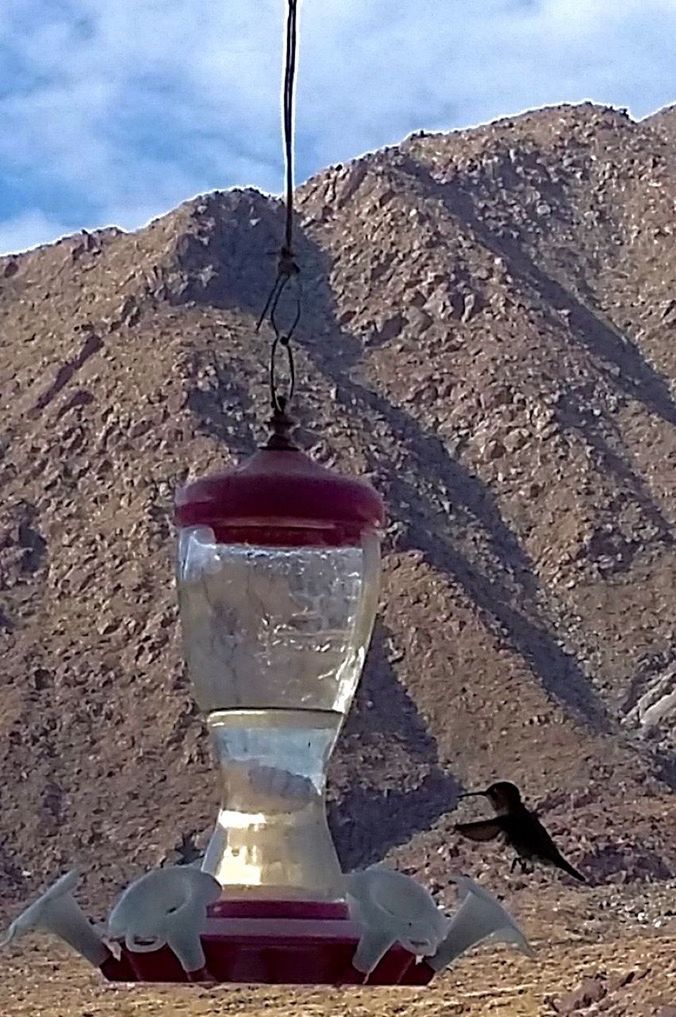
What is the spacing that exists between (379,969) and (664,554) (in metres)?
50.6

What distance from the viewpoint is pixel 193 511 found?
3541 mm

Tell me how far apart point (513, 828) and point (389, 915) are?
1024 millimetres

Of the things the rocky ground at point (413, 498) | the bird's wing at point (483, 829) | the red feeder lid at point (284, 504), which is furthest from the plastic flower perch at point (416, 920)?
the rocky ground at point (413, 498)

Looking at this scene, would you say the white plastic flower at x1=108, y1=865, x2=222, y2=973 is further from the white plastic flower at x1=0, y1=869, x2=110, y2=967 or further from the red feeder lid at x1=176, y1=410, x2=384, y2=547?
the red feeder lid at x1=176, y1=410, x2=384, y2=547

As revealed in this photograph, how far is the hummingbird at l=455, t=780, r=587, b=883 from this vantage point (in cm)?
425

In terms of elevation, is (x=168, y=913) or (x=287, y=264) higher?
(x=287, y=264)

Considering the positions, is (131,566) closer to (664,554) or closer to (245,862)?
(664,554)

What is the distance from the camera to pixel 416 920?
3303 mm

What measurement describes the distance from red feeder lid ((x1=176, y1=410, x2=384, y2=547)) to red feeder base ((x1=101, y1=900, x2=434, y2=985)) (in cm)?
58

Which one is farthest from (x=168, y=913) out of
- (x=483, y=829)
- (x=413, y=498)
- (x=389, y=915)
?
(x=413, y=498)

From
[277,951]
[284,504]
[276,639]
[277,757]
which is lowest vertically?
[277,951]

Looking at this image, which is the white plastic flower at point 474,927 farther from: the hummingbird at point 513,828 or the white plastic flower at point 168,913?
the hummingbird at point 513,828

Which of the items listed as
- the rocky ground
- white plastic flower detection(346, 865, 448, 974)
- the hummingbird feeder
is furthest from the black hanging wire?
the rocky ground

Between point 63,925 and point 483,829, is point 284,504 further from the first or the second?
point 483,829
